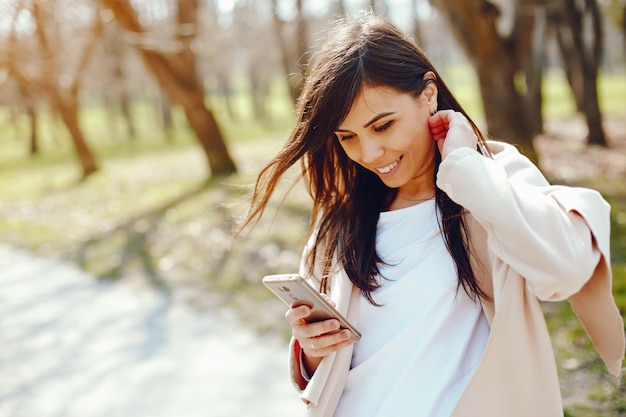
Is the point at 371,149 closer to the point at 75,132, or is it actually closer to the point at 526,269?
the point at 526,269

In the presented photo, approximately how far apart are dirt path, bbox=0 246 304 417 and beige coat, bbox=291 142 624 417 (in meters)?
2.74

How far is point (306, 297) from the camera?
2.12 metres

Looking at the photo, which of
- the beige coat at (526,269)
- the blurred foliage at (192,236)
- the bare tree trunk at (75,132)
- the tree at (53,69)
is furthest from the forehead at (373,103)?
the bare tree trunk at (75,132)

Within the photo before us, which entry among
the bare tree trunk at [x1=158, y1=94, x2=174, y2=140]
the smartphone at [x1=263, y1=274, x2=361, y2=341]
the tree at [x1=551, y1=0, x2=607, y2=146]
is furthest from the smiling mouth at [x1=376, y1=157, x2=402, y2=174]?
the bare tree trunk at [x1=158, y1=94, x2=174, y2=140]

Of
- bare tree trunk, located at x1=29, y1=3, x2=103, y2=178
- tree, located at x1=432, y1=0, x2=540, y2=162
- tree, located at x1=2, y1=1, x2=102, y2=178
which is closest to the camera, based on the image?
tree, located at x1=432, y1=0, x2=540, y2=162

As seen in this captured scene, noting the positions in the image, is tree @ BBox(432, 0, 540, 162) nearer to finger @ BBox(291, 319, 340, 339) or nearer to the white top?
the white top

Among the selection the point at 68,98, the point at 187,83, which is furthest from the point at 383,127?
the point at 68,98

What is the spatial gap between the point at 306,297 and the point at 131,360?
4.03 metres

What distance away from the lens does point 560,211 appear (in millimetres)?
1854

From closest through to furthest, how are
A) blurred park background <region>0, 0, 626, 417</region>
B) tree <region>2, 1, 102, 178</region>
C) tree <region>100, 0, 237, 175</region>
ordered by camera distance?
blurred park background <region>0, 0, 626, 417</region> < tree <region>100, 0, 237, 175</region> < tree <region>2, 1, 102, 178</region>

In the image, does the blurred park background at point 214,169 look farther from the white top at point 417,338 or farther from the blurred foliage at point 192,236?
the white top at point 417,338

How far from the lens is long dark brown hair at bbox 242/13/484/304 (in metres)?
2.25

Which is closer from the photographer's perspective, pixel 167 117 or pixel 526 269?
pixel 526 269

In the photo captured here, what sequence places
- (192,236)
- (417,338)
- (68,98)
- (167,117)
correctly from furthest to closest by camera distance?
(167,117) < (68,98) < (192,236) < (417,338)
